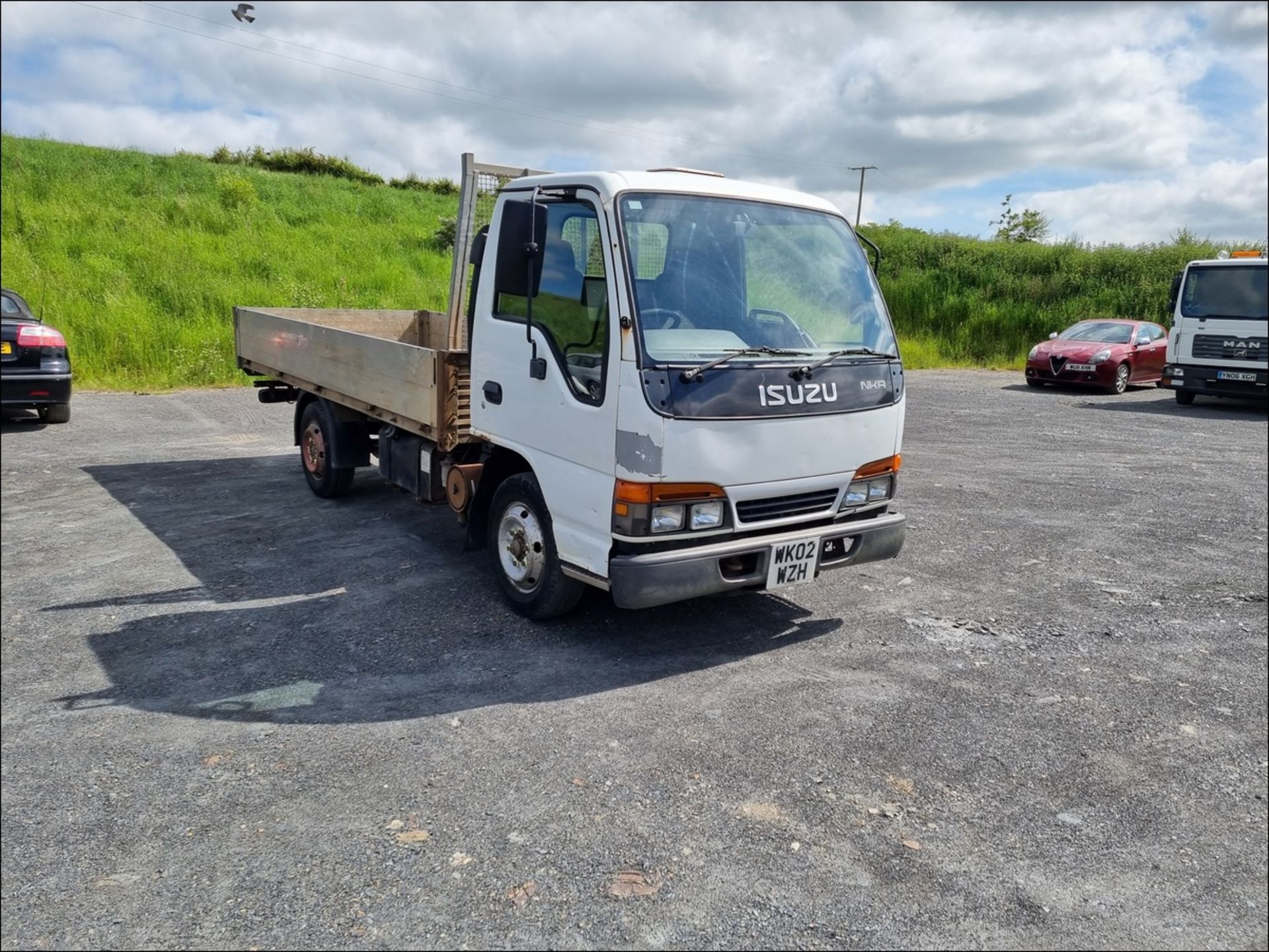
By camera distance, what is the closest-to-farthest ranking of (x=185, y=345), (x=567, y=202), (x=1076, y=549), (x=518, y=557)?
(x=567, y=202) → (x=518, y=557) → (x=1076, y=549) → (x=185, y=345)

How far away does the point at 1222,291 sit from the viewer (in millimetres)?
12336

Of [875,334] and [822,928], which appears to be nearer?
[822,928]

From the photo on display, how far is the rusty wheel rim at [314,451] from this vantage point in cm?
754

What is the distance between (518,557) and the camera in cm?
506

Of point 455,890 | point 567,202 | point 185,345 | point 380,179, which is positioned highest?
point 380,179

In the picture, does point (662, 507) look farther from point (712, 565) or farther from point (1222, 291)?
point (1222, 291)

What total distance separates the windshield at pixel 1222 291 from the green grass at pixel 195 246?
32.0 feet

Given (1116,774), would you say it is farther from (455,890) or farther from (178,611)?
(178,611)

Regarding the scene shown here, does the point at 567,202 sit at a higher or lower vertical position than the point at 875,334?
higher

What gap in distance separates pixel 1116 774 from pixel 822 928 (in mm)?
1495

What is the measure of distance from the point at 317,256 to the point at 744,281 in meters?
20.3

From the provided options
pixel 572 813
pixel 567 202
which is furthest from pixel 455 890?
pixel 567 202

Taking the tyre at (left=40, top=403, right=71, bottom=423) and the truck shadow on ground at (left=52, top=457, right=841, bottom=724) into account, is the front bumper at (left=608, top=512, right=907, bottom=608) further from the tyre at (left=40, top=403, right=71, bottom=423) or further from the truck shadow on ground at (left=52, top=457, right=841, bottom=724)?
the tyre at (left=40, top=403, right=71, bottom=423)

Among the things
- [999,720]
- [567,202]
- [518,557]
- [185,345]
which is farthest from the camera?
[185,345]
